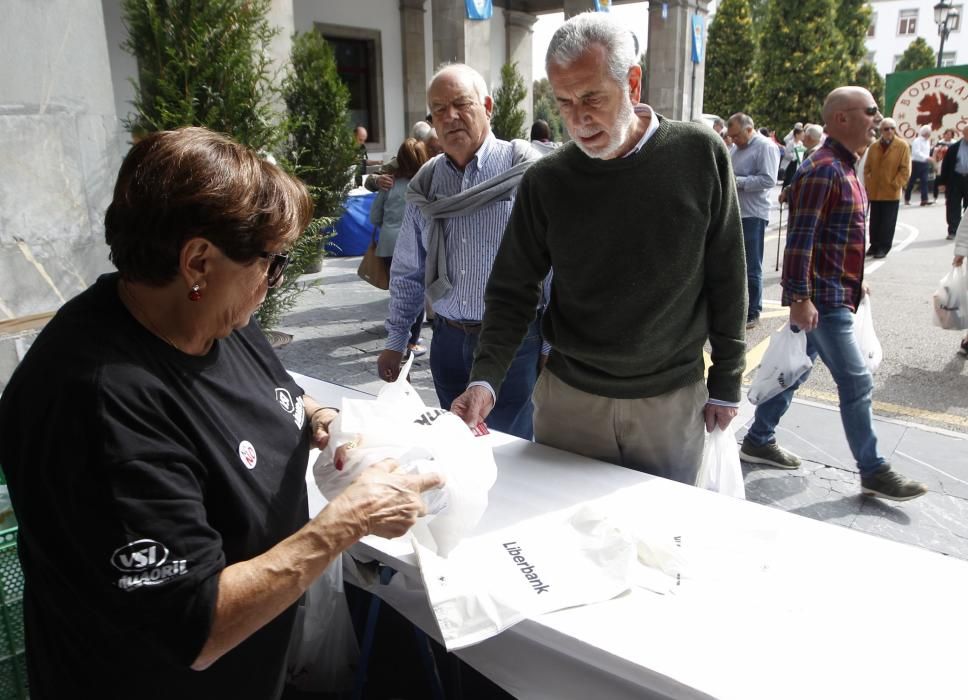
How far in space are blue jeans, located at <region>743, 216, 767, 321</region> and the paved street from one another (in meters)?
0.25

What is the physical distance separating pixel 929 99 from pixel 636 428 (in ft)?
49.4

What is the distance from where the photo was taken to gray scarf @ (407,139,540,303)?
9.19 feet

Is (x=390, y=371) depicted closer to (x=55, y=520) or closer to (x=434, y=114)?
(x=434, y=114)

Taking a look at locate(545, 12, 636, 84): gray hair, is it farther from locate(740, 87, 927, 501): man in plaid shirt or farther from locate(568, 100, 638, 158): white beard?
locate(740, 87, 927, 501): man in plaid shirt

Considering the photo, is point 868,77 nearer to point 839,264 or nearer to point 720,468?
point 839,264

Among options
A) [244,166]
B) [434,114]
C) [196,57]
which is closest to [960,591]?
[244,166]

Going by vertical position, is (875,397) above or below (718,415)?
below

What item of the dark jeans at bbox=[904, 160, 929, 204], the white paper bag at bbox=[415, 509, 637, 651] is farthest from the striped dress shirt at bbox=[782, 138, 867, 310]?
the dark jeans at bbox=[904, 160, 929, 204]

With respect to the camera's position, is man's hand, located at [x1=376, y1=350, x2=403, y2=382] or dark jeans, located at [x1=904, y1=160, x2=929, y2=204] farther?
dark jeans, located at [x1=904, y1=160, x2=929, y2=204]

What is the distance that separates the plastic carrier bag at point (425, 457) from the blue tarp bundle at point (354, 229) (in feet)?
29.8

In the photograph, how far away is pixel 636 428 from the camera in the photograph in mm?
2219

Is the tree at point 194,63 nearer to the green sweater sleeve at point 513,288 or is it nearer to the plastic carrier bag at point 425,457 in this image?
the green sweater sleeve at point 513,288

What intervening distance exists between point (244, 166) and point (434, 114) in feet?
6.01

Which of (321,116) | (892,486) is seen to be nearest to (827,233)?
(892,486)
